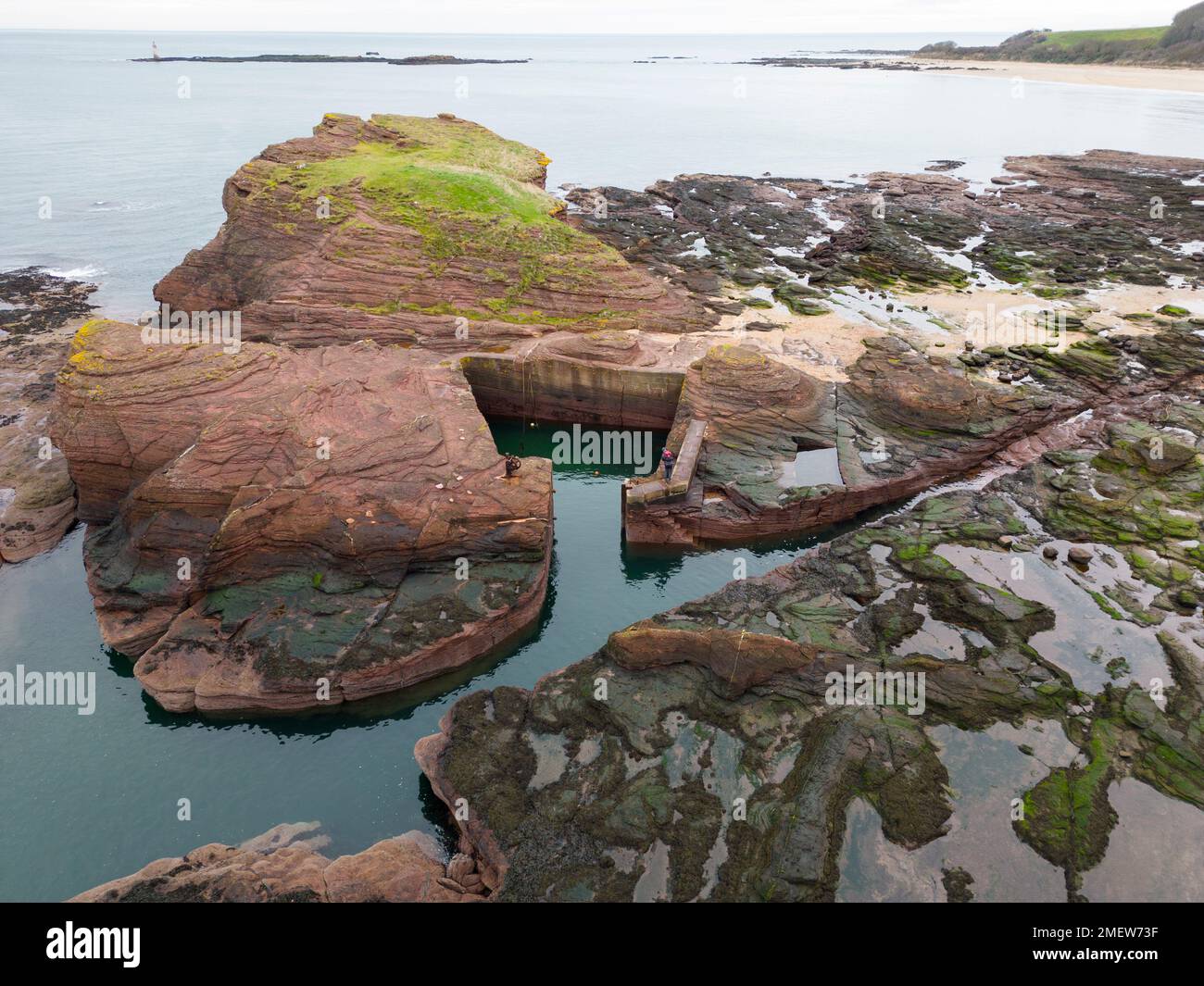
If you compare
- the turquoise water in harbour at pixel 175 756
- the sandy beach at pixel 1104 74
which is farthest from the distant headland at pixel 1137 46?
the turquoise water in harbour at pixel 175 756

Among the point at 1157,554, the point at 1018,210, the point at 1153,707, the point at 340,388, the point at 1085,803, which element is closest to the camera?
the point at 1085,803

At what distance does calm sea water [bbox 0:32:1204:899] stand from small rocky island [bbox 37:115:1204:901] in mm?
1129

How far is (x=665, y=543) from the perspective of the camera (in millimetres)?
22625

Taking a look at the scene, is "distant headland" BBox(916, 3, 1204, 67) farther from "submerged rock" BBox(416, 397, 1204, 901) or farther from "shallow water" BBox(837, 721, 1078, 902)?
"shallow water" BBox(837, 721, 1078, 902)

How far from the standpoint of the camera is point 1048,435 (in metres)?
26.7

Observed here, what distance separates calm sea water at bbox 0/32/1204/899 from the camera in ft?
49.2

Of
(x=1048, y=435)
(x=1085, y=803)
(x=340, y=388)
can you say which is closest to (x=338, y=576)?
(x=340, y=388)

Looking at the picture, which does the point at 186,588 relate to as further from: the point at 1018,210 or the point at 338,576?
the point at 1018,210

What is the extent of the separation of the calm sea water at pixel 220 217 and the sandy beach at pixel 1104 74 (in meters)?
4.15

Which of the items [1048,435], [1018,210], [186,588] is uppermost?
[1018,210]

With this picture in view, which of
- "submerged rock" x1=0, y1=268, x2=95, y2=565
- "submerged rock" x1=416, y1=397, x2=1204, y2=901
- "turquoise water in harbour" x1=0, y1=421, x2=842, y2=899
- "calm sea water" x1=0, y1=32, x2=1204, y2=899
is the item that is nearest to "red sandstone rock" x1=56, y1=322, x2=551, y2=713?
"turquoise water in harbour" x1=0, y1=421, x2=842, y2=899

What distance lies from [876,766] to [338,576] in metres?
13.7

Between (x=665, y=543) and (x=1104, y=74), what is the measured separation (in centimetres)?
17658
